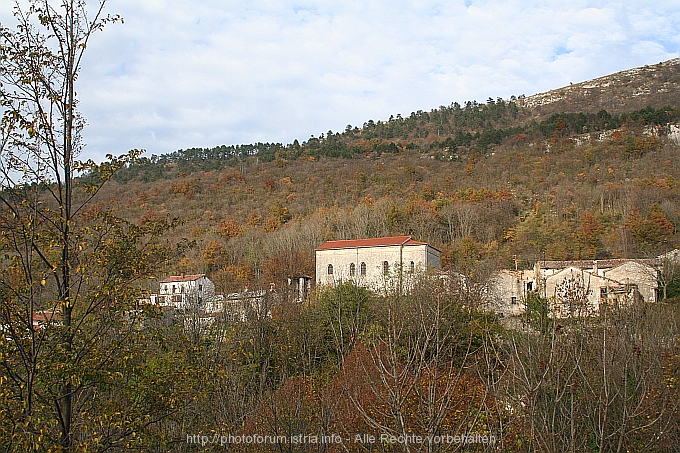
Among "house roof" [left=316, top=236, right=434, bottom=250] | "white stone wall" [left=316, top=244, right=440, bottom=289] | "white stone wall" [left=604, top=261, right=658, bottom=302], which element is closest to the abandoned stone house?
"white stone wall" [left=604, top=261, right=658, bottom=302]

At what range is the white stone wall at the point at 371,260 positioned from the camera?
4153 cm

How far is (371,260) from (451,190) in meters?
24.1

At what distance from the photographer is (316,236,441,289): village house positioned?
41.7 metres

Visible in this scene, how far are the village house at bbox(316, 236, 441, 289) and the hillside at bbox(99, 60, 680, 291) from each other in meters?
2.77

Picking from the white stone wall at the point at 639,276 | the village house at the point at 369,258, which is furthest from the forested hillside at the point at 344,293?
the village house at the point at 369,258

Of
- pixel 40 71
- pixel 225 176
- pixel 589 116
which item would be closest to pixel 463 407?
pixel 40 71

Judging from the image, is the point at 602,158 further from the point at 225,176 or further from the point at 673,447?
the point at 673,447

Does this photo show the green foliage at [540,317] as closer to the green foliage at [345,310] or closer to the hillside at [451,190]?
A: the green foliage at [345,310]

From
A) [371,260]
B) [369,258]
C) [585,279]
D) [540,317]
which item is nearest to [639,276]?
[585,279]

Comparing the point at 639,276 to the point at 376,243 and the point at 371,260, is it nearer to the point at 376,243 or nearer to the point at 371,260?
the point at 376,243

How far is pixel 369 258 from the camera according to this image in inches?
1699

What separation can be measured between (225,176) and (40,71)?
3109 inches

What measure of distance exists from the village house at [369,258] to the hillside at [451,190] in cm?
277

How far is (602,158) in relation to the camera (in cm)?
6506
